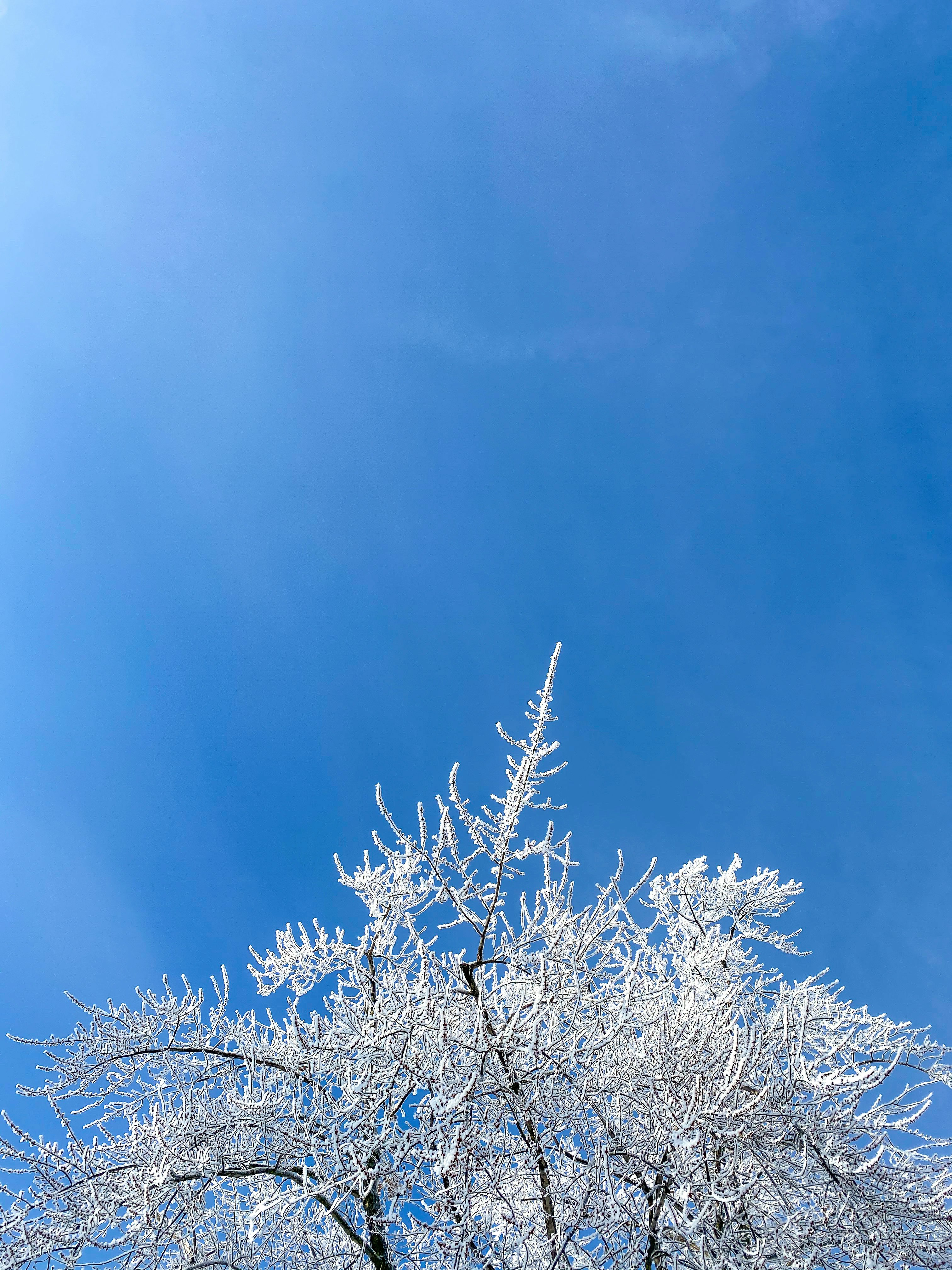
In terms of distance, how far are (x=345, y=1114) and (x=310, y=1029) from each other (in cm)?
107

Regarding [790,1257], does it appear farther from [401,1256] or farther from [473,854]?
[473,854]

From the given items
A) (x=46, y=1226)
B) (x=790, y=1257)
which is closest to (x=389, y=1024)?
(x=46, y=1226)

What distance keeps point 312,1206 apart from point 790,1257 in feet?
15.1

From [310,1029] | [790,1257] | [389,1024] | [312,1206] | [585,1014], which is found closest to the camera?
[790,1257]

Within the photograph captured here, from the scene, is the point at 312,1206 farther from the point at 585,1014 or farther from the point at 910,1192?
the point at 910,1192

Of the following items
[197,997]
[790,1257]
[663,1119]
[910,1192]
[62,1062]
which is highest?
[197,997]

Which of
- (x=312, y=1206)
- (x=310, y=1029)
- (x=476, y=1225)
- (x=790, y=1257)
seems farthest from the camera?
(x=312, y=1206)

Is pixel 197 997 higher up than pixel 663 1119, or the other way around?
pixel 197 997

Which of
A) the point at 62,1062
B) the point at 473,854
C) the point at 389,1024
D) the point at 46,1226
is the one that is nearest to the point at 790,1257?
the point at 389,1024

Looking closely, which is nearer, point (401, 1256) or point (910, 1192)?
point (401, 1256)

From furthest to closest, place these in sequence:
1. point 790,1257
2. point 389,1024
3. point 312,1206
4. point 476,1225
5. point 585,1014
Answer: point 312,1206, point 585,1014, point 389,1024, point 790,1257, point 476,1225

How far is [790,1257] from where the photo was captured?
4.68 m

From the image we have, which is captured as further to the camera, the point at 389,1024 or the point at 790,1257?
the point at 389,1024

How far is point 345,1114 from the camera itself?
4.43m
